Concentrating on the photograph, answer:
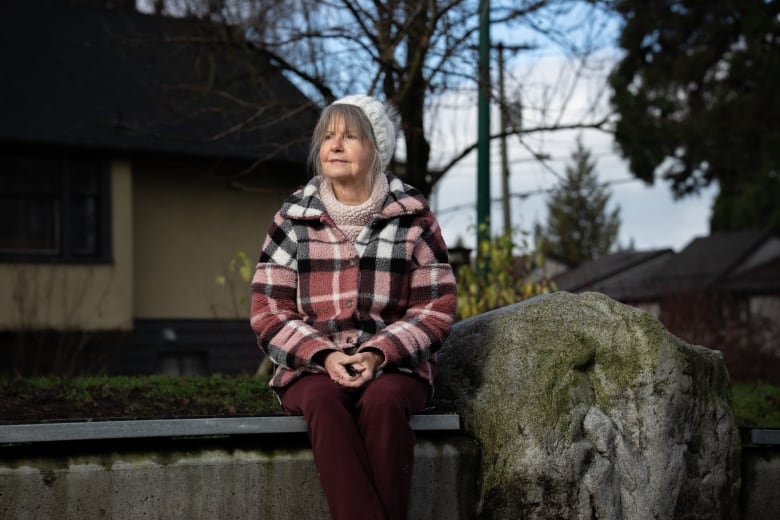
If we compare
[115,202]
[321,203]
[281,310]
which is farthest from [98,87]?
[281,310]

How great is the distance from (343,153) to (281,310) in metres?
0.63

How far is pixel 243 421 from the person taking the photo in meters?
3.76

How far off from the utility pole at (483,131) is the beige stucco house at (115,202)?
164 inches

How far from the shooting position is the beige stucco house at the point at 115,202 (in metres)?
15.3

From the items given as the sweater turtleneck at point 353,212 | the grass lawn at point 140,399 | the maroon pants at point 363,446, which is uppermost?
the sweater turtleneck at point 353,212

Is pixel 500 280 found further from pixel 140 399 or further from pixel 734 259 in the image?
pixel 734 259

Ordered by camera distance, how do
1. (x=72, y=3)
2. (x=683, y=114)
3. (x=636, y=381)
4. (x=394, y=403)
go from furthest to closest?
(x=683, y=114) < (x=72, y=3) < (x=636, y=381) < (x=394, y=403)

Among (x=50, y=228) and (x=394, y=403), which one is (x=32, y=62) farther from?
(x=394, y=403)

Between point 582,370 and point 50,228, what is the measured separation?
1296cm

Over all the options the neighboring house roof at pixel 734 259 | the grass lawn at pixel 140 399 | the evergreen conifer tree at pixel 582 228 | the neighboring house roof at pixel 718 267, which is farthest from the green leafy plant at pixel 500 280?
the evergreen conifer tree at pixel 582 228

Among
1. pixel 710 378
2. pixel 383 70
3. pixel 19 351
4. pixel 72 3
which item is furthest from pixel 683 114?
pixel 710 378

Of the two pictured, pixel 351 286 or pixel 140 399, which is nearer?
pixel 351 286

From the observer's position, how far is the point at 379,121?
13.6 feet

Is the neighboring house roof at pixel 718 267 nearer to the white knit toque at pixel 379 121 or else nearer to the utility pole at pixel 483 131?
the utility pole at pixel 483 131
